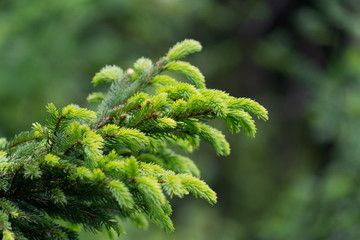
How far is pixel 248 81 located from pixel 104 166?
659 cm

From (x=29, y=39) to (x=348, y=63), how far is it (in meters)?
4.18

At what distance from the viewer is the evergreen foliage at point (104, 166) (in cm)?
96

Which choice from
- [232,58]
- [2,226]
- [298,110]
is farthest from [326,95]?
[2,226]

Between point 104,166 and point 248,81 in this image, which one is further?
point 248,81

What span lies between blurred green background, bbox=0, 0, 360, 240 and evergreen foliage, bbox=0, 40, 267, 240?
3.27 m

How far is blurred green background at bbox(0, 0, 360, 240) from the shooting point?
442cm

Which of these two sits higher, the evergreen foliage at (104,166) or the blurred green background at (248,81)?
the blurred green background at (248,81)

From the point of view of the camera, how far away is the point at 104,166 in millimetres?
987

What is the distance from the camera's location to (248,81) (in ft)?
24.0

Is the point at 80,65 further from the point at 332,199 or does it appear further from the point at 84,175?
the point at 84,175

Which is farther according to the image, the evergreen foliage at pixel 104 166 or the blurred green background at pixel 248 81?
the blurred green background at pixel 248 81

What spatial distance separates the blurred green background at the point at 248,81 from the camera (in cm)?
442

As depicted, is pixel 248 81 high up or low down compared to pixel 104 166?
up

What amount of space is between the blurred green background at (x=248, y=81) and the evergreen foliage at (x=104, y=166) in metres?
3.27
